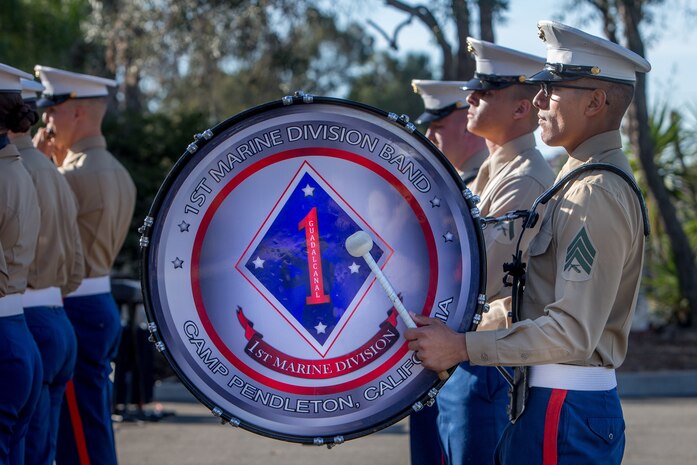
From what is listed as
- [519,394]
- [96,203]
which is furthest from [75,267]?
[519,394]

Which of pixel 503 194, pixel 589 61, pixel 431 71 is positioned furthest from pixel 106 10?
pixel 431 71

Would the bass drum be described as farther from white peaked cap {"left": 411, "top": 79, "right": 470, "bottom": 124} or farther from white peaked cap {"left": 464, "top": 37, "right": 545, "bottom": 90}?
white peaked cap {"left": 411, "top": 79, "right": 470, "bottom": 124}

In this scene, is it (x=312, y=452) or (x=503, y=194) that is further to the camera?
(x=312, y=452)

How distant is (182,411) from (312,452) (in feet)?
6.60

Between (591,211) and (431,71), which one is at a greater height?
(431,71)

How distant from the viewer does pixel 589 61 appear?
326 centimetres

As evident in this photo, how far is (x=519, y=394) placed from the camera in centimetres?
331

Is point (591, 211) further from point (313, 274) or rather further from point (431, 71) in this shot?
point (431, 71)

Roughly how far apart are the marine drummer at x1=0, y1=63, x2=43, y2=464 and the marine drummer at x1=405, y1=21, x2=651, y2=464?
71.8 inches

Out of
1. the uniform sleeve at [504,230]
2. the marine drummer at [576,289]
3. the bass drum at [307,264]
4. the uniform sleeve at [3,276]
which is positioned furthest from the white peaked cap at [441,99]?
the bass drum at [307,264]

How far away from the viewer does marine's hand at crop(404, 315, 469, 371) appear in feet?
10.0

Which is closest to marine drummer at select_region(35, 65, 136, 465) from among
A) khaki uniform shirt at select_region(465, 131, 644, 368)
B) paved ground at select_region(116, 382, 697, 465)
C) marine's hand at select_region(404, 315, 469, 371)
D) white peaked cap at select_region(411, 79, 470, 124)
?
paved ground at select_region(116, 382, 697, 465)

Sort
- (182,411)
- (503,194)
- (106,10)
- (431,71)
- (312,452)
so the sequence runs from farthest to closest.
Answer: (431,71) → (106,10) → (182,411) → (312,452) → (503,194)

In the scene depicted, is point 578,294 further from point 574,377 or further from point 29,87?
point 29,87
